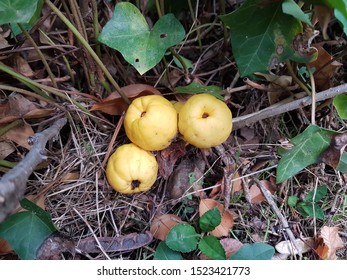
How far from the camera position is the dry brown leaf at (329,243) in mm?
1227

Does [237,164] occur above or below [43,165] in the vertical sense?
below

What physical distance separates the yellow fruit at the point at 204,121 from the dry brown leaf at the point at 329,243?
1.34 ft

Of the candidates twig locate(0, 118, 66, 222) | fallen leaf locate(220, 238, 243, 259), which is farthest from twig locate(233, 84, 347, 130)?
twig locate(0, 118, 66, 222)

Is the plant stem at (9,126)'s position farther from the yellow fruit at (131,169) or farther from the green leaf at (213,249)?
the green leaf at (213,249)

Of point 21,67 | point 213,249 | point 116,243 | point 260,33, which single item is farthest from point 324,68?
point 21,67

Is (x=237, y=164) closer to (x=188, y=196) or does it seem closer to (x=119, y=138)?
(x=188, y=196)

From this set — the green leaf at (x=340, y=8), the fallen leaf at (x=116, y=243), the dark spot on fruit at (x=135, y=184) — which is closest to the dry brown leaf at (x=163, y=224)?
the fallen leaf at (x=116, y=243)

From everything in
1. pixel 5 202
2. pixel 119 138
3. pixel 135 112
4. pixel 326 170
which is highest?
pixel 5 202

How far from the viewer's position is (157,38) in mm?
1143

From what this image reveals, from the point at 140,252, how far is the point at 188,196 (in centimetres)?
21

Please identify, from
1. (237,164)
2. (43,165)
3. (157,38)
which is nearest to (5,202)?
(43,165)

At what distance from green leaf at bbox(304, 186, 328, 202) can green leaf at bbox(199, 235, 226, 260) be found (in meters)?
0.32

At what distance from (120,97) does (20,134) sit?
0.31 m

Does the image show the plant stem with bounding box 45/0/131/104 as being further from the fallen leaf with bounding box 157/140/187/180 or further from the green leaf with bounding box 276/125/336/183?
the green leaf with bounding box 276/125/336/183
